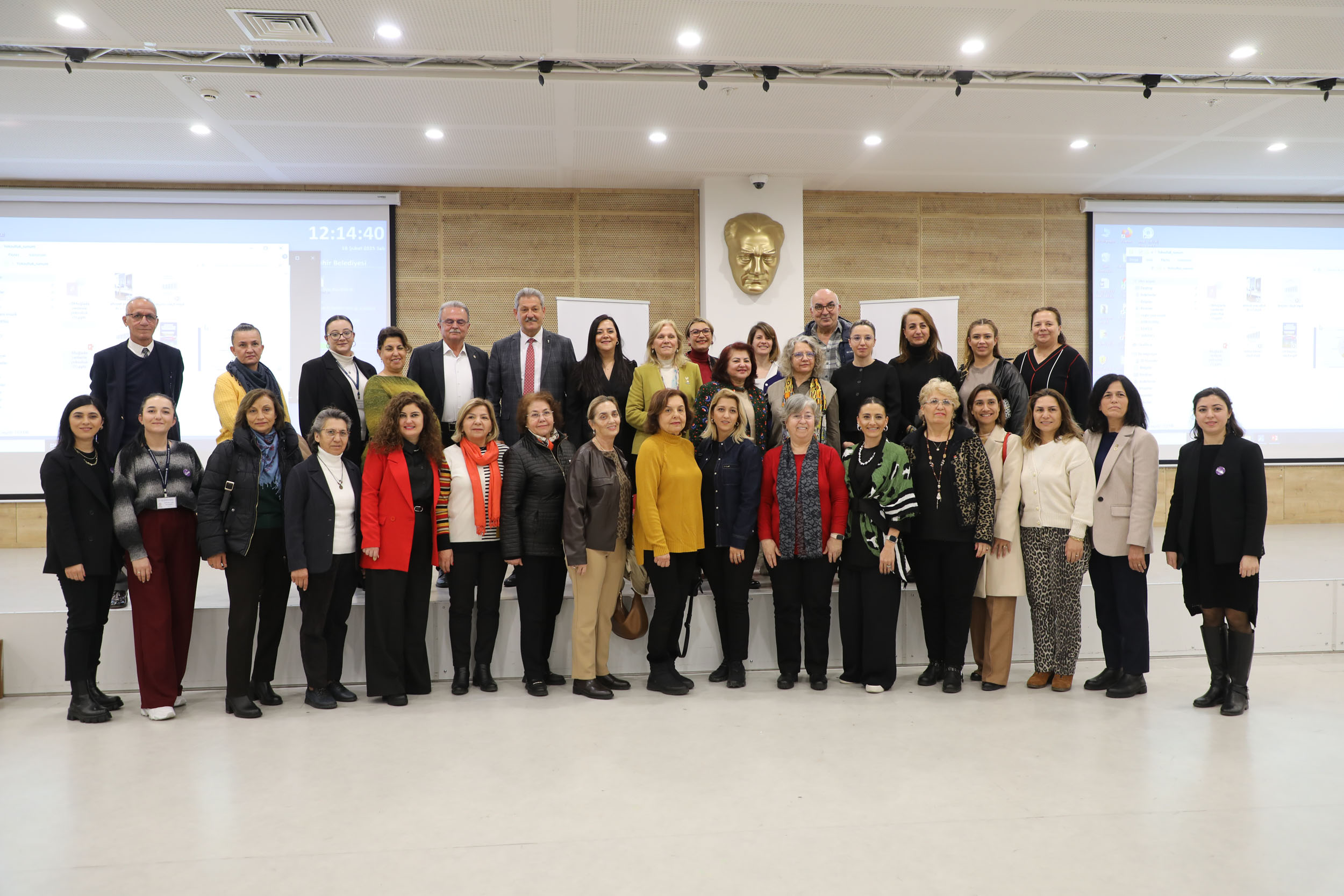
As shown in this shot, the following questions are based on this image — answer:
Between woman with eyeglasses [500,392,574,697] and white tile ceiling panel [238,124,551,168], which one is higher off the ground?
white tile ceiling panel [238,124,551,168]

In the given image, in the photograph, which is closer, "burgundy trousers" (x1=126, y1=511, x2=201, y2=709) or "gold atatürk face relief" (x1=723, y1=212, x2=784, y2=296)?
"burgundy trousers" (x1=126, y1=511, x2=201, y2=709)

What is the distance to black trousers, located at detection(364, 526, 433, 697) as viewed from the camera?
14.3 feet

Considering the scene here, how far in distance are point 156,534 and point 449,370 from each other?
179cm

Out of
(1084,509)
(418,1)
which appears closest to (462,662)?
(1084,509)

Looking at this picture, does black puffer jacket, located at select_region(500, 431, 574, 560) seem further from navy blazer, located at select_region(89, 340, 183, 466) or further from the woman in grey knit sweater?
navy blazer, located at select_region(89, 340, 183, 466)

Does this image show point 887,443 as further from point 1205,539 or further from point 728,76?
point 728,76

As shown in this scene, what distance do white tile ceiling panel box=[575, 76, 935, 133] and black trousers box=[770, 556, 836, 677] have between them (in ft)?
11.4

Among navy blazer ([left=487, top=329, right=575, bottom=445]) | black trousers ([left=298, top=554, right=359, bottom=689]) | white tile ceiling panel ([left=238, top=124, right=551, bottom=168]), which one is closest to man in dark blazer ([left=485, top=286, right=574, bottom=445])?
navy blazer ([left=487, top=329, right=575, bottom=445])

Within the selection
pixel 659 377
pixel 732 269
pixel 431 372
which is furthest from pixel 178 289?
pixel 659 377

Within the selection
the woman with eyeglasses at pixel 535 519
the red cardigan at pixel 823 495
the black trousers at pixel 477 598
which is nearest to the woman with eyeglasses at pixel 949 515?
the red cardigan at pixel 823 495

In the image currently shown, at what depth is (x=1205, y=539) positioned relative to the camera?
4.23 meters

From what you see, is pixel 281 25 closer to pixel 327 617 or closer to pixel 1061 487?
pixel 327 617

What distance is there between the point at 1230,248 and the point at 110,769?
34.6 ft

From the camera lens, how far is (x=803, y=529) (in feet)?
14.8
